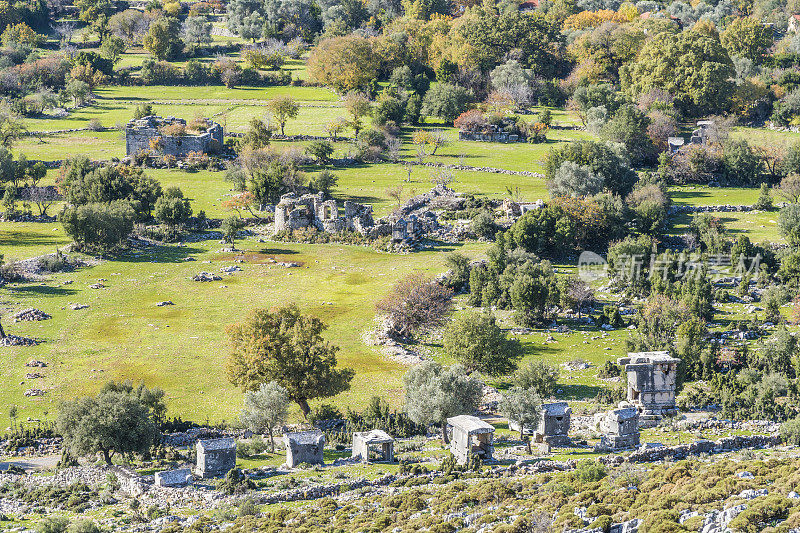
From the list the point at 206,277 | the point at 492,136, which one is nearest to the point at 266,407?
the point at 206,277

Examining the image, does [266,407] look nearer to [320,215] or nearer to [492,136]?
[320,215]

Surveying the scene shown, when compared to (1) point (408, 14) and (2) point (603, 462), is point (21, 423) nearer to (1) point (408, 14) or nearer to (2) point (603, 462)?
(2) point (603, 462)

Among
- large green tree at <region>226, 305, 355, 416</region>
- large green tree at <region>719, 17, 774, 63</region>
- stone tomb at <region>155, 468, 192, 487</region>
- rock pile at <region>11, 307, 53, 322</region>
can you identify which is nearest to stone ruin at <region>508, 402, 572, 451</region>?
large green tree at <region>226, 305, 355, 416</region>

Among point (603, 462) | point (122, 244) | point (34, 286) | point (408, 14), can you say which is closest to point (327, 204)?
point (122, 244)

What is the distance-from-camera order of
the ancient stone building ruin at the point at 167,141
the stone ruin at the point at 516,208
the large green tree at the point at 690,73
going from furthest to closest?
the large green tree at the point at 690,73 → the ancient stone building ruin at the point at 167,141 → the stone ruin at the point at 516,208

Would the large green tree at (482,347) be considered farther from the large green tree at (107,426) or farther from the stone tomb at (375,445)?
the large green tree at (107,426)

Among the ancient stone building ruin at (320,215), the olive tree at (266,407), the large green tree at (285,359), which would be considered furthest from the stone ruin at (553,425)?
the ancient stone building ruin at (320,215)
